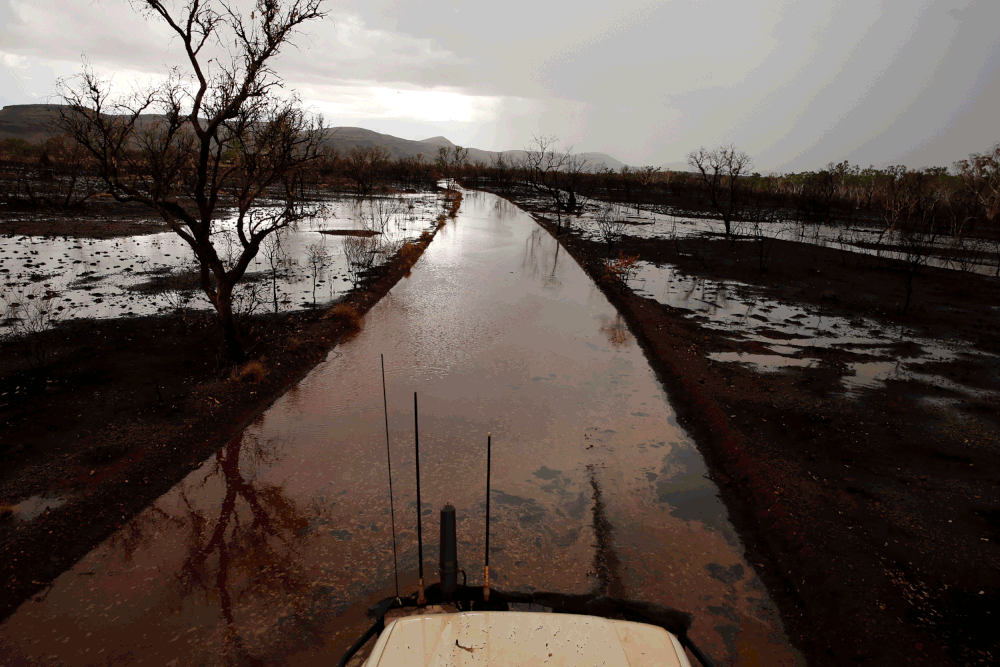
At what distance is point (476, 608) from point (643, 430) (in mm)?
5213

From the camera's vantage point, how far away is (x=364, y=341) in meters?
→ 10.8

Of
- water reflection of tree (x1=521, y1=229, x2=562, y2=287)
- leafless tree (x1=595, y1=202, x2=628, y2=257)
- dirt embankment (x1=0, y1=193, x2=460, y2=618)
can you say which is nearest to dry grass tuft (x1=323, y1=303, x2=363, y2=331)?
dirt embankment (x1=0, y1=193, x2=460, y2=618)

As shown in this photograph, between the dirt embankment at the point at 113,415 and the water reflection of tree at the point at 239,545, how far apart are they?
0.42m

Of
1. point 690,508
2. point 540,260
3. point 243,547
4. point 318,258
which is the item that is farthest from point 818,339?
point 318,258

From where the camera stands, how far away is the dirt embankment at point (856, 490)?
411 cm

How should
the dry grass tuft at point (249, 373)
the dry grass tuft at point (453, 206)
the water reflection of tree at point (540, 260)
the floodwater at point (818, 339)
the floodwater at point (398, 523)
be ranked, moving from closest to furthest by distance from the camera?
the floodwater at point (398, 523) → the dry grass tuft at point (249, 373) → the floodwater at point (818, 339) → the water reflection of tree at point (540, 260) → the dry grass tuft at point (453, 206)

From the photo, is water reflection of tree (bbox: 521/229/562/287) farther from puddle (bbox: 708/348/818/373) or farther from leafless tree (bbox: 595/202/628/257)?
puddle (bbox: 708/348/818/373)

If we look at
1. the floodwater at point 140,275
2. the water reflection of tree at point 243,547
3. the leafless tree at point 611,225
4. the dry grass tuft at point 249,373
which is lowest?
the water reflection of tree at point 243,547

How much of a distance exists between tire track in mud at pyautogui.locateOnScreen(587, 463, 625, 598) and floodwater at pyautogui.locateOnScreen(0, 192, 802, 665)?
0.02 metres

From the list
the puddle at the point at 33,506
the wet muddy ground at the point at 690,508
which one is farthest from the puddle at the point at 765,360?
the puddle at the point at 33,506

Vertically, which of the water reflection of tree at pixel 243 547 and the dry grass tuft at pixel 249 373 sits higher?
the dry grass tuft at pixel 249 373

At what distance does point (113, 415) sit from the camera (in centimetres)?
683

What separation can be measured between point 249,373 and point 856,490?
9.01 meters

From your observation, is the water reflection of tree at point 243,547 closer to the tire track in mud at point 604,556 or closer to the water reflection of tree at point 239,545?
the water reflection of tree at point 239,545
